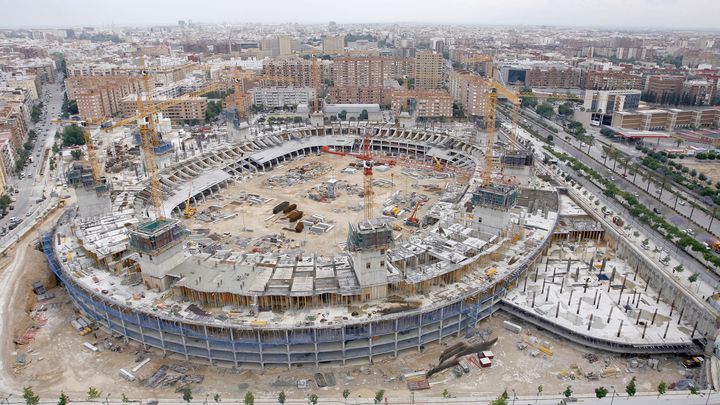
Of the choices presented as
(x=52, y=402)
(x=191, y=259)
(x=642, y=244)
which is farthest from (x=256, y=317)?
(x=642, y=244)

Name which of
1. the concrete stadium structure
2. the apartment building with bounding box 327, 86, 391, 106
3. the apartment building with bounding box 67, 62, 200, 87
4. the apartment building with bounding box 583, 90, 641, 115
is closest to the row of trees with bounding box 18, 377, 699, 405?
the concrete stadium structure

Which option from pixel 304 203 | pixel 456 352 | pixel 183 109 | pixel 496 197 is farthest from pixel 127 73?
pixel 456 352

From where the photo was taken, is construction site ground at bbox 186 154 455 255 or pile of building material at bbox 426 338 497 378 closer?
pile of building material at bbox 426 338 497 378

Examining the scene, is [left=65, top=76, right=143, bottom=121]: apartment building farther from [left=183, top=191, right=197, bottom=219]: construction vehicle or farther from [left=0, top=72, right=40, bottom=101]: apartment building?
[left=183, top=191, right=197, bottom=219]: construction vehicle

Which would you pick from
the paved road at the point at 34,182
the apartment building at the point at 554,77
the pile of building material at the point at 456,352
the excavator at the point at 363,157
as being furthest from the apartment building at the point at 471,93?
the paved road at the point at 34,182

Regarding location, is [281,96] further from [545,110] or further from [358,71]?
[545,110]
